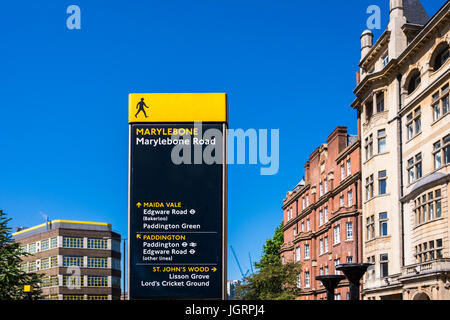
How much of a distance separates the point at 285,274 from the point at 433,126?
111ft

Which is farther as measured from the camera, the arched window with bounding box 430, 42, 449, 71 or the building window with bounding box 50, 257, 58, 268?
the building window with bounding box 50, 257, 58, 268

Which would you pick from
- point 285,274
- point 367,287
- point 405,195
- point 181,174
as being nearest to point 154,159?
point 181,174

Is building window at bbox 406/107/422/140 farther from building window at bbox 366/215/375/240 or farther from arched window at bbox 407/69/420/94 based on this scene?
building window at bbox 366/215/375/240

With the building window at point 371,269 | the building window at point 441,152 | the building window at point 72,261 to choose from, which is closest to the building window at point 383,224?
the building window at point 371,269

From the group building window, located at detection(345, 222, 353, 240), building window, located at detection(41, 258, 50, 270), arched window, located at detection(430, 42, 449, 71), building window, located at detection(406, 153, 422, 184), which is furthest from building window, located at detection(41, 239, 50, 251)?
arched window, located at detection(430, 42, 449, 71)

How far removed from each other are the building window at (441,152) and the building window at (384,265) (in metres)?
11.8

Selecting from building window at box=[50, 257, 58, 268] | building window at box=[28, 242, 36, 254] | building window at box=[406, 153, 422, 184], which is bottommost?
building window at box=[50, 257, 58, 268]

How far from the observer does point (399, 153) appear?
174ft

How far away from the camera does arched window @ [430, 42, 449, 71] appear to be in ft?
154

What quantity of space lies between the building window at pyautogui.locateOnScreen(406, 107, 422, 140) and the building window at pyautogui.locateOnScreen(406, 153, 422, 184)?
1.84 metres

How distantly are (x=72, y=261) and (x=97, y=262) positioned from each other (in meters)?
4.88

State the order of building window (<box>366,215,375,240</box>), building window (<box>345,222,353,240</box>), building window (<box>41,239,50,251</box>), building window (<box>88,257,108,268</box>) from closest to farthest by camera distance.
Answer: building window (<box>366,215,375,240</box>) → building window (<box>345,222,353,240</box>) → building window (<box>88,257,108,268</box>) → building window (<box>41,239,50,251</box>)

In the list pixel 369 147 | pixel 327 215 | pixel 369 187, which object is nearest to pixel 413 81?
pixel 369 147

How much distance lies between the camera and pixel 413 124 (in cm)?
5047
